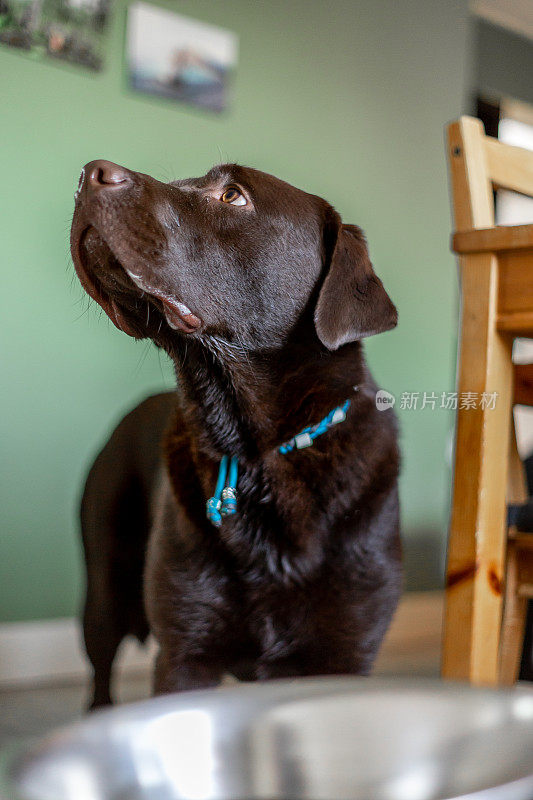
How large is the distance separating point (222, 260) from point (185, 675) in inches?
20.0

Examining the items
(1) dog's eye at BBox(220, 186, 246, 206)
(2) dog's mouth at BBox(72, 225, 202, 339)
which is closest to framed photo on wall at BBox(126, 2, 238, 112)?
(1) dog's eye at BBox(220, 186, 246, 206)

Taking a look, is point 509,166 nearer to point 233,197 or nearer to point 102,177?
point 233,197

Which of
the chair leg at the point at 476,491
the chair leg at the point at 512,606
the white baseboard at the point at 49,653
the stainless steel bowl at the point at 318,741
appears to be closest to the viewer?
the stainless steel bowl at the point at 318,741

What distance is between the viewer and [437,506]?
1223 millimetres

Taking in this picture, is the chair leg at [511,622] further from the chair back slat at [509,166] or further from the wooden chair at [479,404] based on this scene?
the chair back slat at [509,166]

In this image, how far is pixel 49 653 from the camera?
1.11 meters

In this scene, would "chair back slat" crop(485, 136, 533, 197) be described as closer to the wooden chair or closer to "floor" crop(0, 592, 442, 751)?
the wooden chair

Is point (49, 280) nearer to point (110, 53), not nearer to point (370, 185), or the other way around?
point (110, 53)

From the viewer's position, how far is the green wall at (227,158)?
2.71ft

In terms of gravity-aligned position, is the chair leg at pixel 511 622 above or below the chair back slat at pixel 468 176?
below

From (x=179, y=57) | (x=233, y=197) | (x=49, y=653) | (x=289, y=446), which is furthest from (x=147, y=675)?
(x=179, y=57)

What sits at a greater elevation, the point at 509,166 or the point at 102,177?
the point at 509,166

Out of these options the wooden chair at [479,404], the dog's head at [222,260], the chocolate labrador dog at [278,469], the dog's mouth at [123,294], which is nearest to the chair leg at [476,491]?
the wooden chair at [479,404]

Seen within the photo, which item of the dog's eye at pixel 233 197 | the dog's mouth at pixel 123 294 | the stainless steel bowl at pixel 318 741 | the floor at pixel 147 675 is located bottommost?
the floor at pixel 147 675
